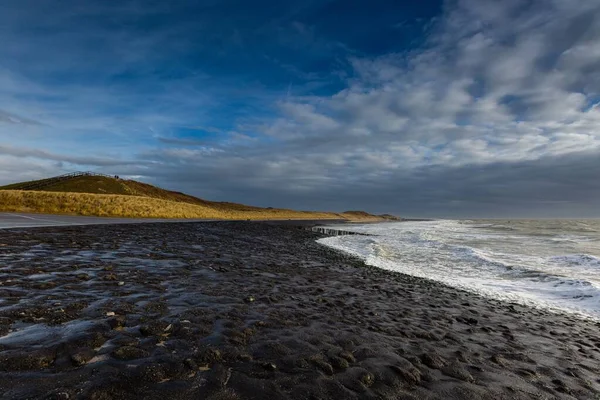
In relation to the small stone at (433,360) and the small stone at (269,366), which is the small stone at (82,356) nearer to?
the small stone at (269,366)

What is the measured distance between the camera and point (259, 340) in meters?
6.10

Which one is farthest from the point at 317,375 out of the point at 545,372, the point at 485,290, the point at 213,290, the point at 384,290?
the point at 485,290

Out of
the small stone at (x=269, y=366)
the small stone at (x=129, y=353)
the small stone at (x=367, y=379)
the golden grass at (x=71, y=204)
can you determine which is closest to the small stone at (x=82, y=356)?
the small stone at (x=129, y=353)

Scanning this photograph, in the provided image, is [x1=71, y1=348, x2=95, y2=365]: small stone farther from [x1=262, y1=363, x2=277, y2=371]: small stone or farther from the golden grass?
the golden grass

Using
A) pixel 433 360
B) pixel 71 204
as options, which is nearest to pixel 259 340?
pixel 433 360

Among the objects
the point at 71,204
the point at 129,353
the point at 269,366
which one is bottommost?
the point at 269,366

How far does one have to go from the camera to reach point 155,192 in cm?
13612

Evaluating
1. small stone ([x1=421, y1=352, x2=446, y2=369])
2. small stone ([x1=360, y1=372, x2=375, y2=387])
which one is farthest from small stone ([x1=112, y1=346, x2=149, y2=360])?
small stone ([x1=421, y1=352, x2=446, y2=369])

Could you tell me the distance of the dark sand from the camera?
14.4 ft

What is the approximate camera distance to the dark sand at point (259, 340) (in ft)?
14.4

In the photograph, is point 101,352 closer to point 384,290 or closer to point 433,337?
point 433,337

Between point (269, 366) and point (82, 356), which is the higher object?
point (82, 356)

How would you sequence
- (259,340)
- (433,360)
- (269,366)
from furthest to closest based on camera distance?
1. (259,340)
2. (433,360)
3. (269,366)

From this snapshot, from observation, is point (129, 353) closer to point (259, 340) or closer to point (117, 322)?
point (117, 322)
